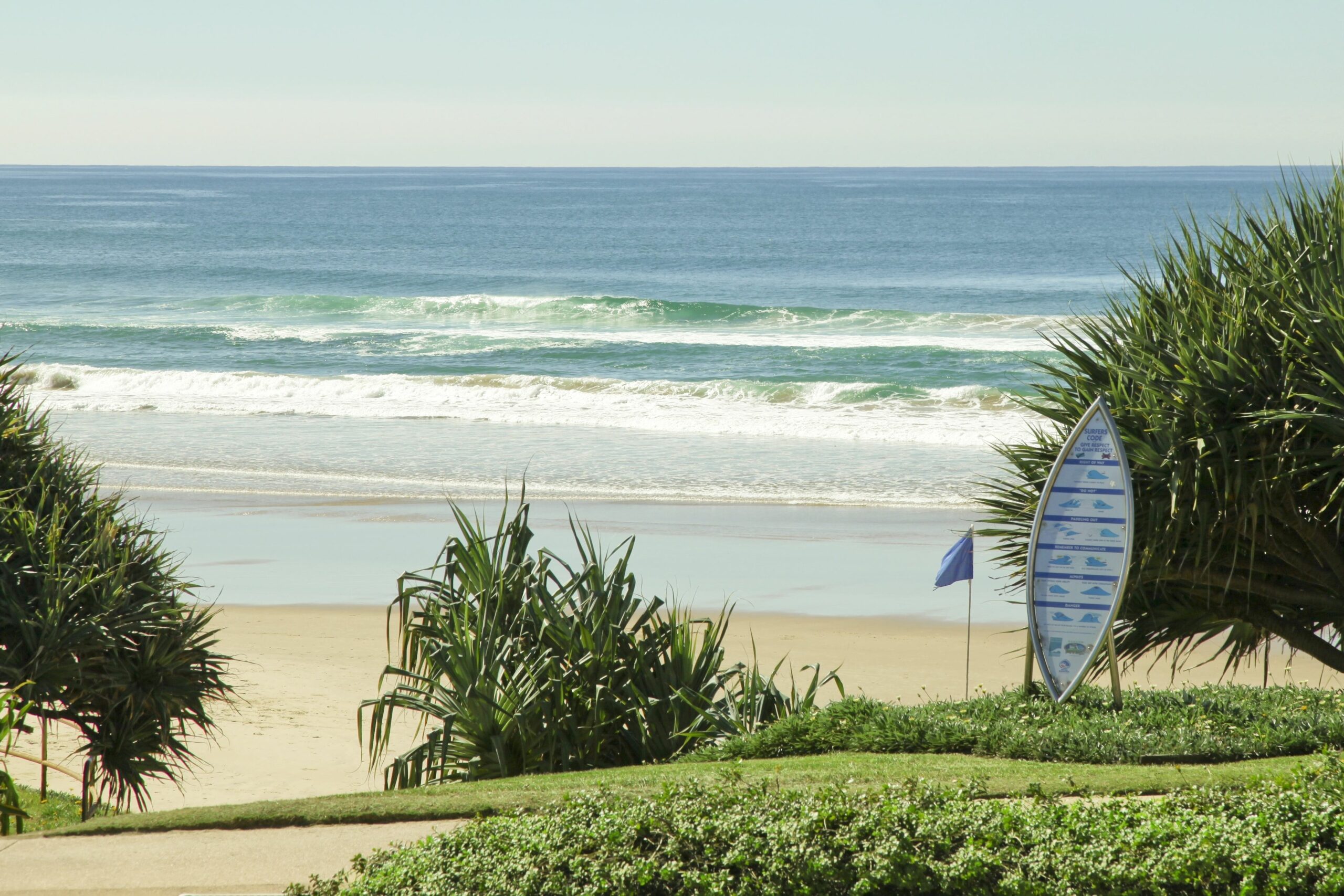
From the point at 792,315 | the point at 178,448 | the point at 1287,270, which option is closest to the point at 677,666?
the point at 1287,270

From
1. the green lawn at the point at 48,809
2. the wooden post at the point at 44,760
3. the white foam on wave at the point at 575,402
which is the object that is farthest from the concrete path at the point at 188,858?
the white foam on wave at the point at 575,402

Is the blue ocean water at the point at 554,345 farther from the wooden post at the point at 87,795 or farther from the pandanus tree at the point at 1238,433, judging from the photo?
the wooden post at the point at 87,795

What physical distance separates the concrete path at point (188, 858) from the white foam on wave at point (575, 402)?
19.0m

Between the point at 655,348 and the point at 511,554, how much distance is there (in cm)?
2948

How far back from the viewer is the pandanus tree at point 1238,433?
6.91 metres

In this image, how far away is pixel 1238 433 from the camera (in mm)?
6949

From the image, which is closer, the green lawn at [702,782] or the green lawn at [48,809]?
the green lawn at [702,782]

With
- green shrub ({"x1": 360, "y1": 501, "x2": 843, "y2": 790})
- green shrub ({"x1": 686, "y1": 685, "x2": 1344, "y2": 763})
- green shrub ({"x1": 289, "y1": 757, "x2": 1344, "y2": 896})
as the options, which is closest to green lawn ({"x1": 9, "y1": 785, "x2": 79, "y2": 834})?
green shrub ({"x1": 360, "y1": 501, "x2": 843, "y2": 790})

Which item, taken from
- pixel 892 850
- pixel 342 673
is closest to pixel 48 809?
pixel 342 673

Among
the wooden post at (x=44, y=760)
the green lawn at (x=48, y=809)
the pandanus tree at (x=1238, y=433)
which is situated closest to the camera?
the wooden post at (x=44, y=760)

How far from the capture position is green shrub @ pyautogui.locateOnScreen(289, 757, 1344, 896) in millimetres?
4102

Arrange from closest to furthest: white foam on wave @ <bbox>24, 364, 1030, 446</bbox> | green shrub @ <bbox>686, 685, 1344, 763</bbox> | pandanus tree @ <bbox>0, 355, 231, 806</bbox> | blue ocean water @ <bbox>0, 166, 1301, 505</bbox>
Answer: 1. green shrub @ <bbox>686, 685, 1344, 763</bbox>
2. pandanus tree @ <bbox>0, 355, 231, 806</bbox>
3. blue ocean water @ <bbox>0, 166, 1301, 505</bbox>
4. white foam on wave @ <bbox>24, 364, 1030, 446</bbox>

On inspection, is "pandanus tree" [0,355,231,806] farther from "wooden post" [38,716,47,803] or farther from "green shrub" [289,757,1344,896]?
"green shrub" [289,757,1344,896]

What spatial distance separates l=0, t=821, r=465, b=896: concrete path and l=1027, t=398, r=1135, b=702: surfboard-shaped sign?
350cm
